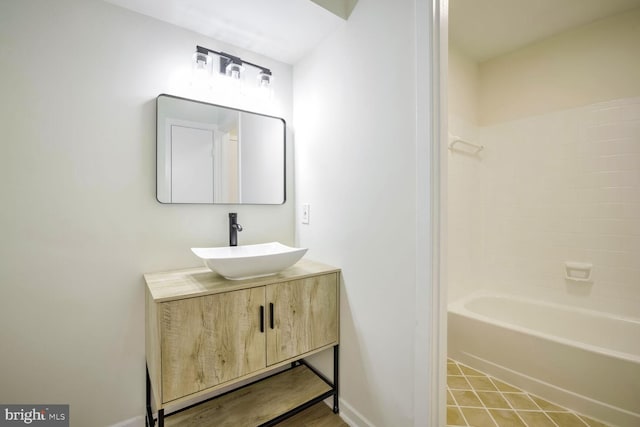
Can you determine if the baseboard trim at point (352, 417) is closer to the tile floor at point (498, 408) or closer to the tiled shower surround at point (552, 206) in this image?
the tile floor at point (498, 408)

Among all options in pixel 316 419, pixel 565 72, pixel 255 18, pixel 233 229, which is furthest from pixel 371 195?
pixel 565 72

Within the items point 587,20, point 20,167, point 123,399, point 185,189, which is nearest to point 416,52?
point 185,189

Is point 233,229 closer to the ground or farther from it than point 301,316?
farther from it

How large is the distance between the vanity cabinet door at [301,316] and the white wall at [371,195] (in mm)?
91

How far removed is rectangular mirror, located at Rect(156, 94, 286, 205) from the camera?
1.45 meters

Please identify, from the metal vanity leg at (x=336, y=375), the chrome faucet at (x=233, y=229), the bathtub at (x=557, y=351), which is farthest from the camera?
the chrome faucet at (x=233, y=229)

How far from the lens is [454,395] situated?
5.45 ft

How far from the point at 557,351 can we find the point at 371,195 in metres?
1.51

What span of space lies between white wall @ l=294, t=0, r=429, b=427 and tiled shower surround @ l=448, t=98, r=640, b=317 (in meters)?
1.20

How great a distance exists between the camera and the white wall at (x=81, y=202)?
3.71 feet

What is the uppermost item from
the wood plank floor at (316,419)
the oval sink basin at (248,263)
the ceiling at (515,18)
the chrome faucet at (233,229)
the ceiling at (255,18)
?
the ceiling at (515,18)

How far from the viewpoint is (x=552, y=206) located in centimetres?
213

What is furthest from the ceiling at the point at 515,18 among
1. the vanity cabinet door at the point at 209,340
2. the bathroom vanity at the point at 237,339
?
the vanity cabinet door at the point at 209,340

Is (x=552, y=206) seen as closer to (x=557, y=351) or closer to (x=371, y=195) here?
(x=557, y=351)
